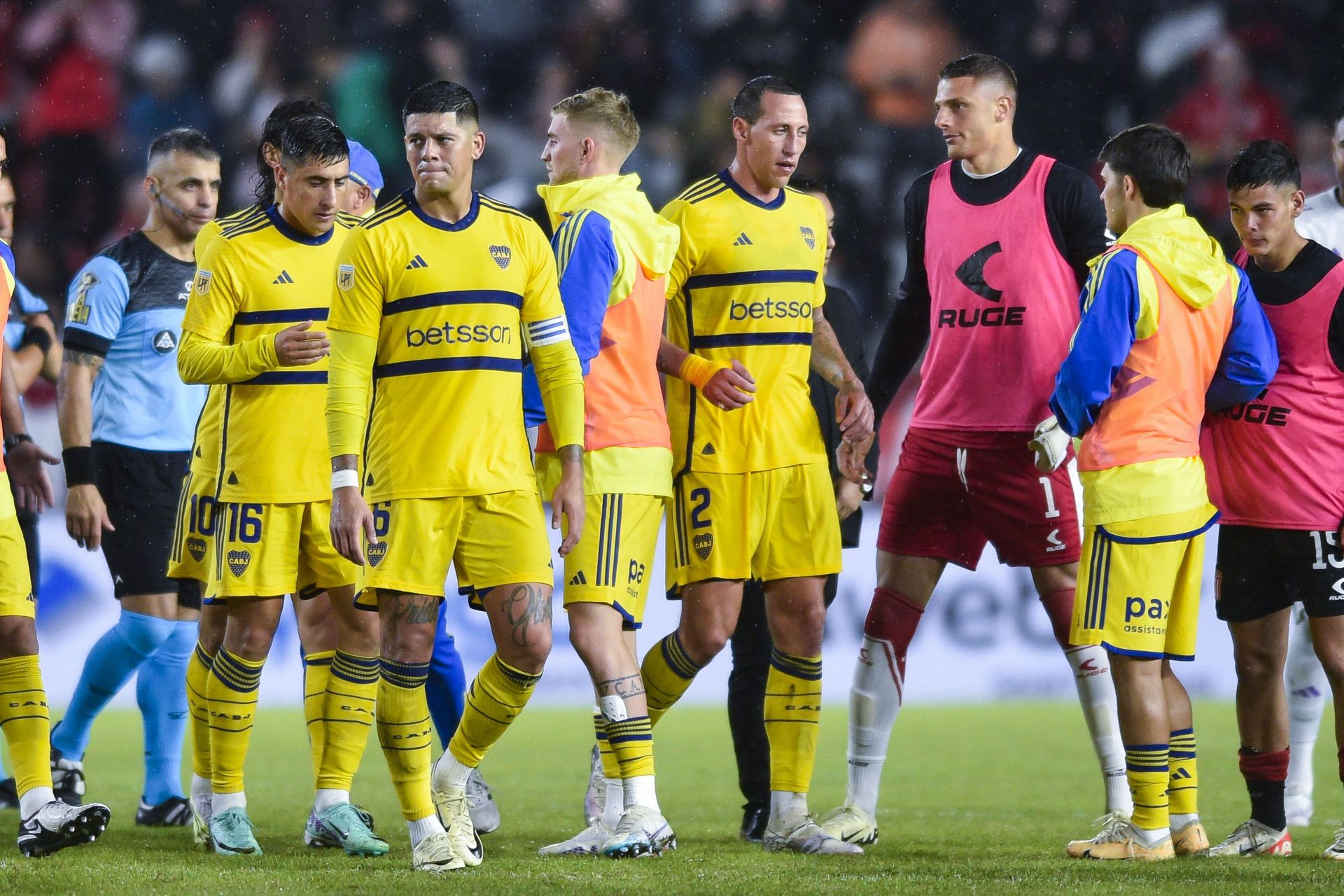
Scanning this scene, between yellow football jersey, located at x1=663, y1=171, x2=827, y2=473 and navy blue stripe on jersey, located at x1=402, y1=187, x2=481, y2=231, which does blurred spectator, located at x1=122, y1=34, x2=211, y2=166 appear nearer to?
yellow football jersey, located at x1=663, y1=171, x2=827, y2=473

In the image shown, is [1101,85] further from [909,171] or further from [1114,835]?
[1114,835]

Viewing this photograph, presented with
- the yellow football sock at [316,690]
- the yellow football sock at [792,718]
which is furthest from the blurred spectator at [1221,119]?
the yellow football sock at [316,690]

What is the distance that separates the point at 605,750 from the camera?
494 cm

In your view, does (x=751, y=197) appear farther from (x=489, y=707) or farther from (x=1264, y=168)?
(x=489, y=707)

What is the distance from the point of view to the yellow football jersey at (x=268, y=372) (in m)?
4.79

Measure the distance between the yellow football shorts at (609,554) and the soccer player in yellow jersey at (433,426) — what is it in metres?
0.36

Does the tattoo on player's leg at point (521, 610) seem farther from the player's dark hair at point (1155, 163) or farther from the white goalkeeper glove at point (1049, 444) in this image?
the player's dark hair at point (1155, 163)

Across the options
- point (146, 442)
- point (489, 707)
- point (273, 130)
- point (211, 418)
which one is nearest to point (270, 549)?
point (211, 418)

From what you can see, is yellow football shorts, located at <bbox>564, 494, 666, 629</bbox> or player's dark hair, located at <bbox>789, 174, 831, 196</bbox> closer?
yellow football shorts, located at <bbox>564, 494, 666, 629</bbox>

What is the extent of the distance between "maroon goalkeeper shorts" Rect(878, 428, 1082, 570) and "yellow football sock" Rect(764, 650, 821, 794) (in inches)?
19.4

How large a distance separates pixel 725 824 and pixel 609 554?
1.57 m

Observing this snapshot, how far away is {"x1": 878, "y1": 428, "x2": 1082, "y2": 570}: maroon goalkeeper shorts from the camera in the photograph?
16.3 feet

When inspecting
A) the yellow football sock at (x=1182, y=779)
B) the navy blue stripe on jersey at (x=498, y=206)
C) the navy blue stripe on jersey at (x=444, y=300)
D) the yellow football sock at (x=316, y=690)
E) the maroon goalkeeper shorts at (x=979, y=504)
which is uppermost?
the navy blue stripe on jersey at (x=498, y=206)

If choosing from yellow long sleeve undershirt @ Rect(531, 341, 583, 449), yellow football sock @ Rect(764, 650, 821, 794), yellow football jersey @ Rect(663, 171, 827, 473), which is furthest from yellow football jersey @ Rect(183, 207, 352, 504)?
yellow football sock @ Rect(764, 650, 821, 794)
